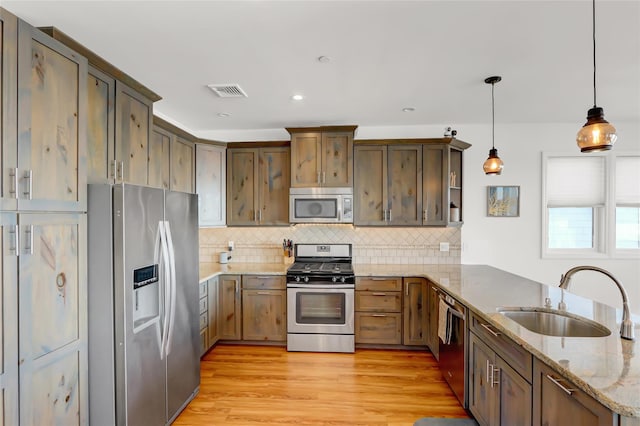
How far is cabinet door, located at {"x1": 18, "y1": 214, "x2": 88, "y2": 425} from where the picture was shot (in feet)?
4.93

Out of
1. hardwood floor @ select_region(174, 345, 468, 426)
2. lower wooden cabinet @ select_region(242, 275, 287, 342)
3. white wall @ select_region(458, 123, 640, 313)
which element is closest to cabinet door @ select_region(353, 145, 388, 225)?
white wall @ select_region(458, 123, 640, 313)

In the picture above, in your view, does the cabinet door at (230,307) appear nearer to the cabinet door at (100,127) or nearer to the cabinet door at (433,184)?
the cabinet door at (100,127)

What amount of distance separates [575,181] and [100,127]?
5.04 metres

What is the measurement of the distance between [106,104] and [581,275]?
5.20 metres

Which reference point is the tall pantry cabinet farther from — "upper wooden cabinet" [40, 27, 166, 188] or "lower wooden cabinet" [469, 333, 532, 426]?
"lower wooden cabinet" [469, 333, 532, 426]

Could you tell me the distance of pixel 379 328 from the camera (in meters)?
3.82

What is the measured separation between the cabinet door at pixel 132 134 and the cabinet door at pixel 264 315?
1.94 m

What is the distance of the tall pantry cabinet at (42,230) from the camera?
1.43m

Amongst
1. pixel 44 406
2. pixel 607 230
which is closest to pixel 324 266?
pixel 44 406

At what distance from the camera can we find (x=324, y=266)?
161 inches

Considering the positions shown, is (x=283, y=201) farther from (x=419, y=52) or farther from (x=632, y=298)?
(x=632, y=298)

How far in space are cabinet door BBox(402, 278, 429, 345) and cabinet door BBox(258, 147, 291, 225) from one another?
1.74 metres

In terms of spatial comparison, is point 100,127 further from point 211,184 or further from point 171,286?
point 211,184

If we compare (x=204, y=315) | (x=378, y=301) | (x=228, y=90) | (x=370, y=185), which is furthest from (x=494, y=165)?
(x=204, y=315)
